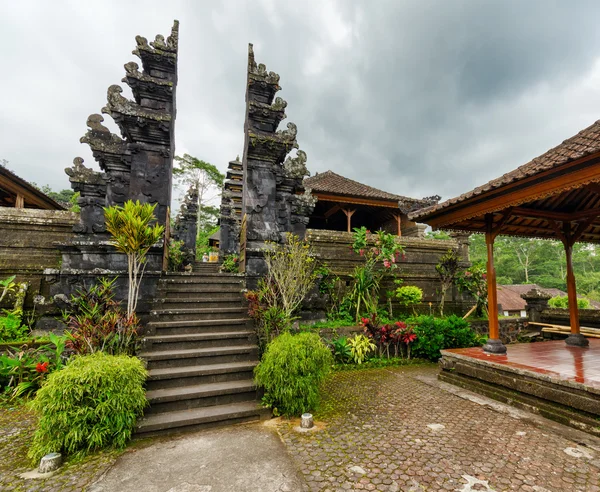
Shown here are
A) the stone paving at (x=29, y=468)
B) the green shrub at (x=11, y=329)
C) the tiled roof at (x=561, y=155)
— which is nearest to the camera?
the stone paving at (x=29, y=468)

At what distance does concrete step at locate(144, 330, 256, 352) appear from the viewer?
4141mm

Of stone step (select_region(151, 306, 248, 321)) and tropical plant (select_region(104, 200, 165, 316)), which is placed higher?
tropical plant (select_region(104, 200, 165, 316))

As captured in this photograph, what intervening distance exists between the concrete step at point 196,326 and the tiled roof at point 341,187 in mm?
9367

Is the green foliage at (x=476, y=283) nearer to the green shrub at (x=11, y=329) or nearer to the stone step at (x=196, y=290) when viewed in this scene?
the stone step at (x=196, y=290)

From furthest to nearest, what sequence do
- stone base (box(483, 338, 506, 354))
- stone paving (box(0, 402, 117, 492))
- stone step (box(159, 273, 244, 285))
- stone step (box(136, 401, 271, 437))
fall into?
stone step (box(159, 273, 244, 285)), stone base (box(483, 338, 506, 354)), stone step (box(136, 401, 271, 437)), stone paving (box(0, 402, 117, 492))

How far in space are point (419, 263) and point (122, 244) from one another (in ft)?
27.0

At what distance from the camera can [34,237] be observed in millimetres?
5910

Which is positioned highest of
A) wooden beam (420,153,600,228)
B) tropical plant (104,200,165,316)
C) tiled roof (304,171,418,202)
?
tiled roof (304,171,418,202)

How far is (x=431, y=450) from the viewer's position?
2756 millimetres

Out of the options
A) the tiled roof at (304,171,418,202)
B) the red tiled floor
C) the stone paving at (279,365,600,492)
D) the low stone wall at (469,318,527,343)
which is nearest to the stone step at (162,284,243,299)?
the stone paving at (279,365,600,492)

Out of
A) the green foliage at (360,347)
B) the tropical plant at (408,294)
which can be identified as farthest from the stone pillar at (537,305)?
the green foliage at (360,347)

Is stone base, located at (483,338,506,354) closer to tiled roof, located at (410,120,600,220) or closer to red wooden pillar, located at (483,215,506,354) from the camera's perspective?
red wooden pillar, located at (483,215,506,354)

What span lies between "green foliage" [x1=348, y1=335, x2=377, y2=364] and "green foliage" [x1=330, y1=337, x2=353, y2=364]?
0.09m

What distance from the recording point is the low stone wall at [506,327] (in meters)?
7.77
